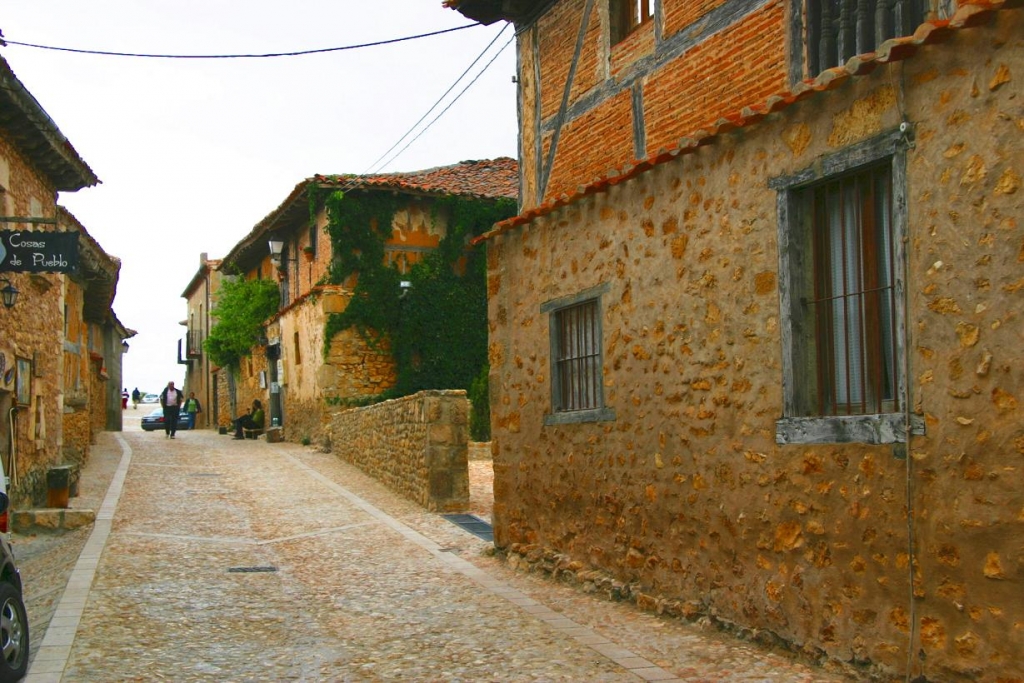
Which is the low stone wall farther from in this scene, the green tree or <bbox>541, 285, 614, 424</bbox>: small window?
the green tree

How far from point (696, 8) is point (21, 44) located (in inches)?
320

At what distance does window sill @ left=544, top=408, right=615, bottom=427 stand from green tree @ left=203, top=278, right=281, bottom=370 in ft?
74.9

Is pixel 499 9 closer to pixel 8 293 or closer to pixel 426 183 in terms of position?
pixel 8 293

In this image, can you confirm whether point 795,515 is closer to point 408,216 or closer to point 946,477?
point 946,477

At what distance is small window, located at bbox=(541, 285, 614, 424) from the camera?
9406 millimetres

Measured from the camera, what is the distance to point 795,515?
6.73 meters

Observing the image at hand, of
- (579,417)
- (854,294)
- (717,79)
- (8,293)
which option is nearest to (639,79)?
(717,79)

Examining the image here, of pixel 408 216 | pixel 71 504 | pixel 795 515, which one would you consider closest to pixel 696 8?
pixel 795 515

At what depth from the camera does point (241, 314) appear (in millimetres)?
33469

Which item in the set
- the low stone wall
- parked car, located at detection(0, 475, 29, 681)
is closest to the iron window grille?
parked car, located at detection(0, 475, 29, 681)

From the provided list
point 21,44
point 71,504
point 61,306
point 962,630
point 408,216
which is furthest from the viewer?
point 408,216

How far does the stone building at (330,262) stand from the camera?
81.9ft

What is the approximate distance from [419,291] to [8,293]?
42.4 ft

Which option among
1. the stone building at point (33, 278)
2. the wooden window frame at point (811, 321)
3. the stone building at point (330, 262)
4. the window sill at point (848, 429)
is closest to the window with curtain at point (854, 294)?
the wooden window frame at point (811, 321)
